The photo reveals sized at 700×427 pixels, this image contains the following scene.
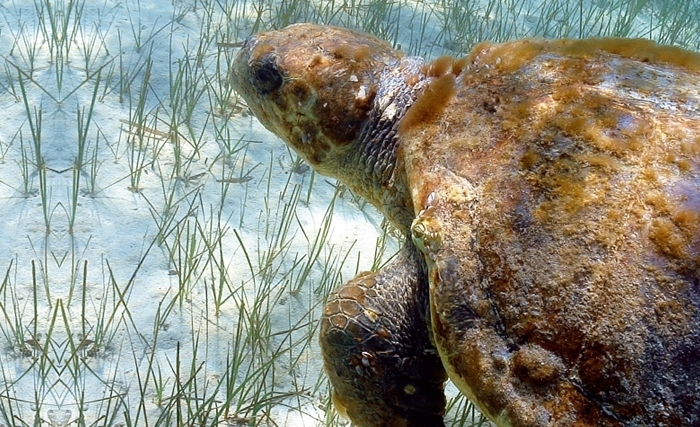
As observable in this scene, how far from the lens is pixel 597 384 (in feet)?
5.24

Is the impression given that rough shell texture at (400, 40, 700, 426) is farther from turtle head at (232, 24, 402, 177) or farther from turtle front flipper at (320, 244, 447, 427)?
turtle head at (232, 24, 402, 177)

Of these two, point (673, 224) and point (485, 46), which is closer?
point (673, 224)

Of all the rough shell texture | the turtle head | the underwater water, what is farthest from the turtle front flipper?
the turtle head

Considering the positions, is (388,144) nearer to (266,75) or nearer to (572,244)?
(266,75)

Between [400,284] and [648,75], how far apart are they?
3.64 feet

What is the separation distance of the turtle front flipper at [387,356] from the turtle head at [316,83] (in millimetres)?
821

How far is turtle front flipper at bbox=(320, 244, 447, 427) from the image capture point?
6.86 feet

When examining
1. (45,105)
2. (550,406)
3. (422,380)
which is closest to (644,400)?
(550,406)

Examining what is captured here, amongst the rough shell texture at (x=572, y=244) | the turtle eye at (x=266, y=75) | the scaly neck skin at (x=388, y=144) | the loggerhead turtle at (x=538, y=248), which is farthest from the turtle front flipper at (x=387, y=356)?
the turtle eye at (x=266, y=75)

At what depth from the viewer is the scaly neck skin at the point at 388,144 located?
2.53 m

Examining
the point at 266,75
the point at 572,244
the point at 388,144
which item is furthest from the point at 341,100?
the point at 572,244

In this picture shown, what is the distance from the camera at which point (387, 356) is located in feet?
6.84

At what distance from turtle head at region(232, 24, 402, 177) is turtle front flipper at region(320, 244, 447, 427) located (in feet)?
2.69

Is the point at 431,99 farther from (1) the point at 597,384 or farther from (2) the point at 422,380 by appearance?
(1) the point at 597,384
